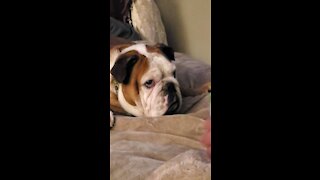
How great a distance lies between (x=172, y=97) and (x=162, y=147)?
14 cm

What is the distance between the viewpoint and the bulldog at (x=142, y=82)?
1.27 m

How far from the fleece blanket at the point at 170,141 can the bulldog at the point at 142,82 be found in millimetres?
28

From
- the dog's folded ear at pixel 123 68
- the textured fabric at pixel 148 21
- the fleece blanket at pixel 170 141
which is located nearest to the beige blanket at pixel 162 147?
the fleece blanket at pixel 170 141

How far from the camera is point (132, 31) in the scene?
1.37m

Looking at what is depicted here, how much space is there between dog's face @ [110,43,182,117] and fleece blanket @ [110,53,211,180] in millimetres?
28

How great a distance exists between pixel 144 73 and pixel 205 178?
0.34 meters

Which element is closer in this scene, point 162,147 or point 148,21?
point 162,147

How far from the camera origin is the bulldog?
127 centimetres

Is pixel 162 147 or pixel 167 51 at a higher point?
pixel 167 51

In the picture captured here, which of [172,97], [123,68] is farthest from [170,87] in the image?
[123,68]

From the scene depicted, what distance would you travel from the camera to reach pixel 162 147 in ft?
4.10

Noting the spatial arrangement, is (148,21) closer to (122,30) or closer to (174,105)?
(122,30)

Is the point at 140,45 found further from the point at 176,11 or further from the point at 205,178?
the point at 205,178
